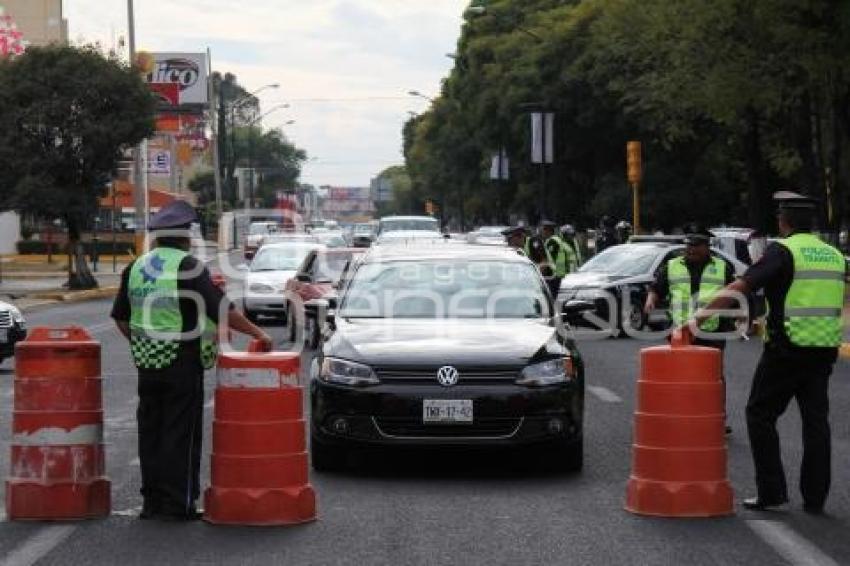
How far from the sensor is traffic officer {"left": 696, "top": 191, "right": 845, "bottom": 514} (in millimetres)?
8922

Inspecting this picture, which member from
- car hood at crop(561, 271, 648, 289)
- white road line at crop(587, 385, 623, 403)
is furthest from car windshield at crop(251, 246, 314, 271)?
white road line at crop(587, 385, 623, 403)

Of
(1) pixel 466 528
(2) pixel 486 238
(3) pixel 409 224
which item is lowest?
(1) pixel 466 528

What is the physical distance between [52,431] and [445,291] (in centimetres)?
381

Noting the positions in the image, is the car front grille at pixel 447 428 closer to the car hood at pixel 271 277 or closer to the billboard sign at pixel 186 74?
the car hood at pixel 271 277

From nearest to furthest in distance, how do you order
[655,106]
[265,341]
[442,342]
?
[265,341] → [442,342] → [655,106]

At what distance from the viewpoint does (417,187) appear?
13662 cm

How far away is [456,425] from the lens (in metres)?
9.87

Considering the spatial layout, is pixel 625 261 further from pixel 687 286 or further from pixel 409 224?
pixel 409 224

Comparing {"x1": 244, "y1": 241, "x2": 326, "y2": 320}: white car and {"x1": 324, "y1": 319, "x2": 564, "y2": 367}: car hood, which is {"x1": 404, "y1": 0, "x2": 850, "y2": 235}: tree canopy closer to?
{"x1": 244, "y1": 241, "x2": 326, "y2": 320}: white car

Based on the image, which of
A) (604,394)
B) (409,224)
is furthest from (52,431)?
(409,224)

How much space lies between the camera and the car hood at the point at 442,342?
10.0 m

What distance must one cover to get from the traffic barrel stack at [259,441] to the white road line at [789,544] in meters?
2.46

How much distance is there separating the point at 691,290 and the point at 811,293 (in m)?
3.52

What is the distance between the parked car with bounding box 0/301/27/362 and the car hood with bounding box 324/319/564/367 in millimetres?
8794
